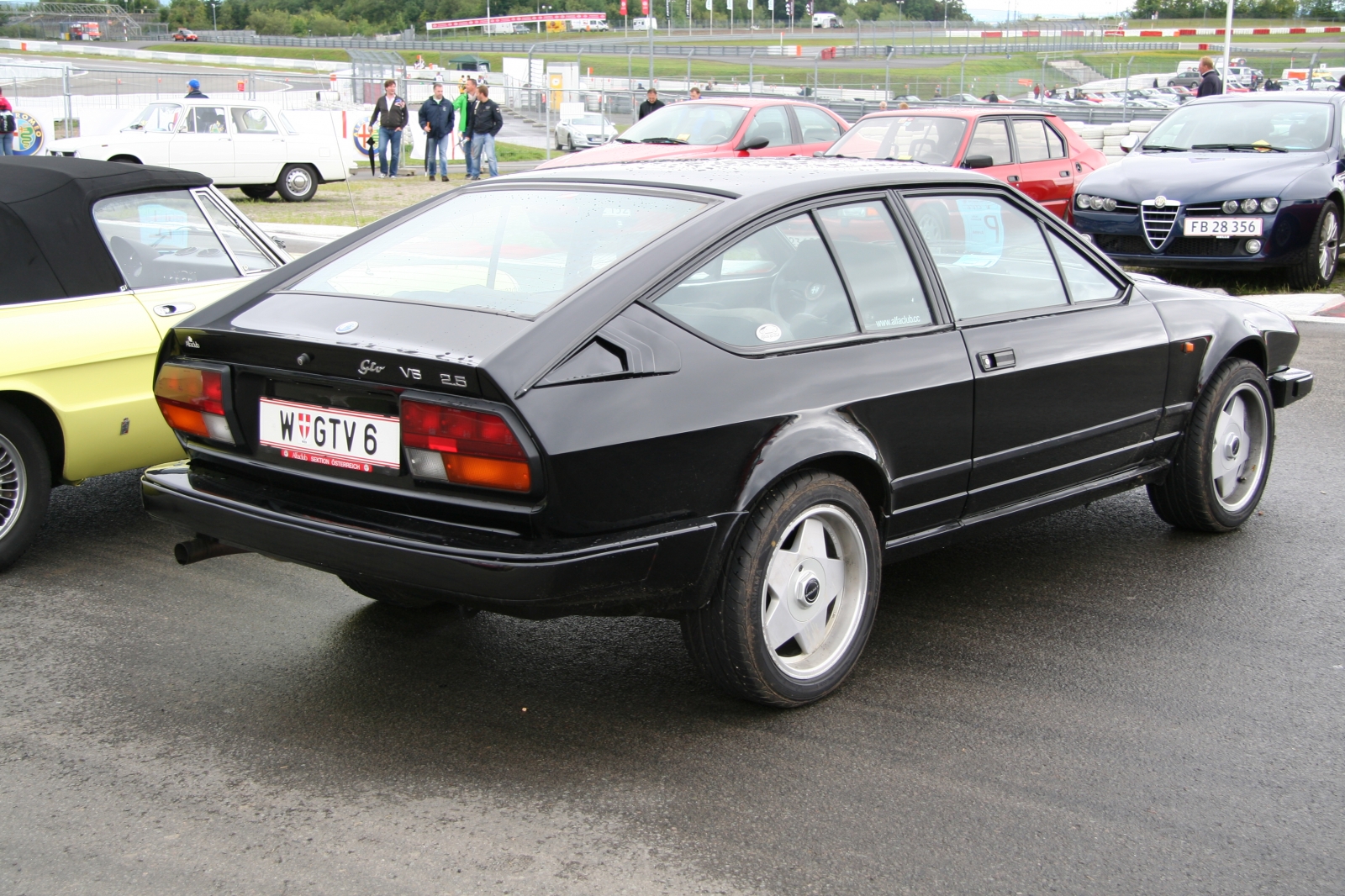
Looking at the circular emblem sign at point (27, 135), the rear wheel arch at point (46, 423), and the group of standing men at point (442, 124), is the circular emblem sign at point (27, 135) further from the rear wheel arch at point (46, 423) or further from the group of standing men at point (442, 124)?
the rear wheel arch at point (46, 423)

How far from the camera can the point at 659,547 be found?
3.05 metres

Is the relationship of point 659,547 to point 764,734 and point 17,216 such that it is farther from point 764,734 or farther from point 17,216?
point 17,216

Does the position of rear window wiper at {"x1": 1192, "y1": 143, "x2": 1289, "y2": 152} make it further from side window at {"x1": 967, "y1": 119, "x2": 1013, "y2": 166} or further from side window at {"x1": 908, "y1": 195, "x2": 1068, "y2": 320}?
side window at {"x1": 908, "y1": 195, "x2": 1068, "y2": 320}

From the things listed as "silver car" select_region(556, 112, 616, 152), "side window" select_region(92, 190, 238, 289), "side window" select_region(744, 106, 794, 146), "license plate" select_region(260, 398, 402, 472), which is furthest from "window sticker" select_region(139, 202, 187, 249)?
"silver car" select_region(556, 112, 616, 152)

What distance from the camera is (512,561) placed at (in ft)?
9.47

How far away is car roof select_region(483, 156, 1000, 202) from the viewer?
144 inches

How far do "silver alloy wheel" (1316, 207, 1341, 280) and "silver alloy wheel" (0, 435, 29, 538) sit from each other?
10113mm

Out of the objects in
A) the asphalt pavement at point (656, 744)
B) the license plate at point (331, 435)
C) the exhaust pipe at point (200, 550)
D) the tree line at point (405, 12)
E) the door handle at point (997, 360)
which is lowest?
the asphalt pavement at point (656, 744)

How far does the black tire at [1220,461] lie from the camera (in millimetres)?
4801

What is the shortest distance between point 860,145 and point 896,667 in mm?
8985

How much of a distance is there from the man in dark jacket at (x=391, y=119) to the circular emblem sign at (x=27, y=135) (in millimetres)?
6039

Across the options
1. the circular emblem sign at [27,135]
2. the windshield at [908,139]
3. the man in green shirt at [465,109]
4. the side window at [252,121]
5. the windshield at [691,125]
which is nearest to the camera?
the windshield at [908,139]

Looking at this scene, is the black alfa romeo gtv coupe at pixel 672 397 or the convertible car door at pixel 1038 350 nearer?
the black alfa romeo gtv coupe at pixel 672 397

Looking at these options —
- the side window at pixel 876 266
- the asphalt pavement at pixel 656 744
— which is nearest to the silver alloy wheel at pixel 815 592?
the asphalt pavement at pixel 656 744
